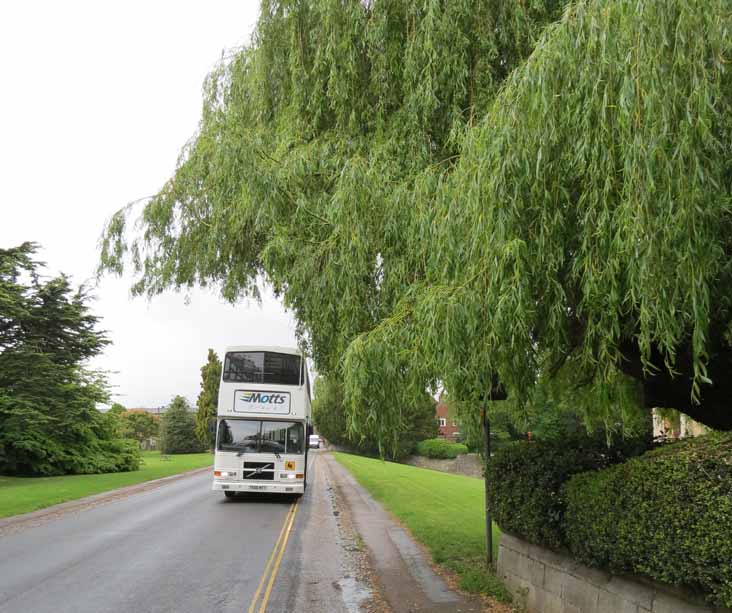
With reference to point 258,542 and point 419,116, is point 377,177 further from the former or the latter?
point 258,542

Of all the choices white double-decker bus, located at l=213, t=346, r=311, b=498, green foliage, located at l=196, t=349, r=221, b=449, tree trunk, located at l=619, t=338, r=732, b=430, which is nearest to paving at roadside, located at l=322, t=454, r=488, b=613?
tree trunk, located at l=619, t=338, r=732, b=430

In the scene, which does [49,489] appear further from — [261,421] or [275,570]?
[275,570]

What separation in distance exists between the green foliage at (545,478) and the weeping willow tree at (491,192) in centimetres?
71

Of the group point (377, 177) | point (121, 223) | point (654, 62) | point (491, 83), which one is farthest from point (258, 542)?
point (654, 62)

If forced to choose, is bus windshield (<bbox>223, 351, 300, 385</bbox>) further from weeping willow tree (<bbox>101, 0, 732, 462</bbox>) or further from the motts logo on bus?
weeping willow tree (<bbox>101, 0, 732, 462</bbox>)

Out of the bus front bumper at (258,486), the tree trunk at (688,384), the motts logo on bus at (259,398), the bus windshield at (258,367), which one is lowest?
the bus front bumper at (258,486)

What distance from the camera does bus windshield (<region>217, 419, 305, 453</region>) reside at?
18906 mm

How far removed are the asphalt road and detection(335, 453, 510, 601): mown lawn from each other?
184 centimetres

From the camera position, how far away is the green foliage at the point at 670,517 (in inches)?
157

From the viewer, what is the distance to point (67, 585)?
8117mm

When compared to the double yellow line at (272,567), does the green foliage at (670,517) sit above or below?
above

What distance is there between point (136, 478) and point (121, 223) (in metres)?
22.3

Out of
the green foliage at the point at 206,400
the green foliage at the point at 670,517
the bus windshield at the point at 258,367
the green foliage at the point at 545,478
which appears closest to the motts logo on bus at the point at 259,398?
Result: the bus windshield at the point at 258,367

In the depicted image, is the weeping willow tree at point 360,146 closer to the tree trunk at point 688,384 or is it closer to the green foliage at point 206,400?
the tree trunk at point 688,384
